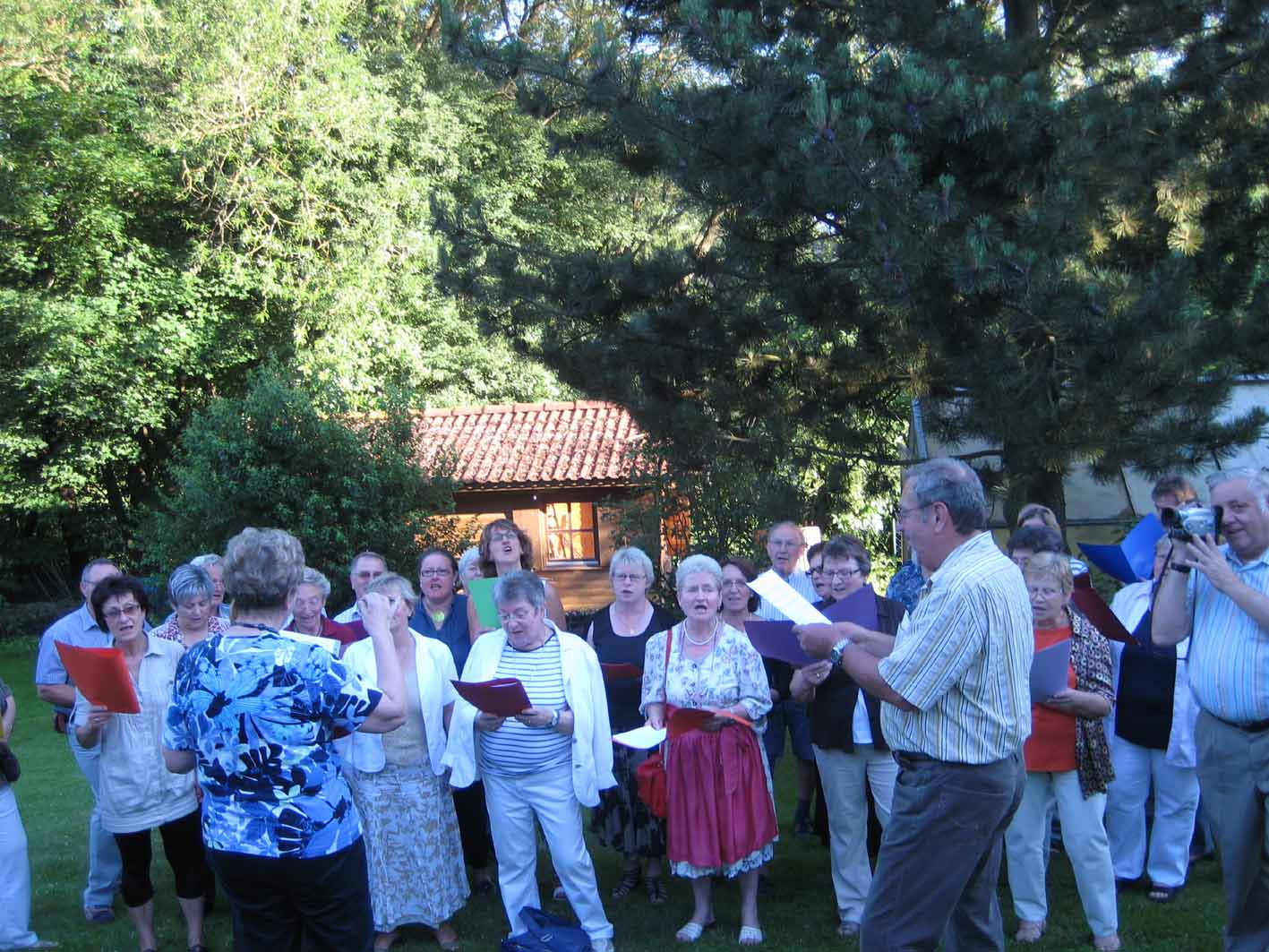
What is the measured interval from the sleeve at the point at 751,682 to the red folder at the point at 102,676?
2.83m

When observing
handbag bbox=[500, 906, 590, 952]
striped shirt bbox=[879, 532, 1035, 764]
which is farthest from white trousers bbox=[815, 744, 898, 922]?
striped shirt bbox=[879, 532, 1035, 764]

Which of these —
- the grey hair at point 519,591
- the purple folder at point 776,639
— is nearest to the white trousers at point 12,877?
the grey hair at point 519,591

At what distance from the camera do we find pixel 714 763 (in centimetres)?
581

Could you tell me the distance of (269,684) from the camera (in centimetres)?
349

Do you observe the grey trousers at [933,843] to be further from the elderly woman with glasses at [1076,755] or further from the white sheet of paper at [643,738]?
the white sheet of paper at [643,738]

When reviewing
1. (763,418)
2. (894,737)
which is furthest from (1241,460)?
(894,737)

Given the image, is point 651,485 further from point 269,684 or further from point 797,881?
point 269,684

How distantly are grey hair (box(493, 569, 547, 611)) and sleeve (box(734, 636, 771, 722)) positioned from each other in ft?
3.43

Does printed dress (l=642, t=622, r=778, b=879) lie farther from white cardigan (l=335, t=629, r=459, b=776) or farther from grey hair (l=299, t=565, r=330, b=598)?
grey hair (l=299, t=565, r=330, b=598)

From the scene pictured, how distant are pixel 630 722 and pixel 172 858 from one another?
8.42ft

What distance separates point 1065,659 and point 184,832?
416cm

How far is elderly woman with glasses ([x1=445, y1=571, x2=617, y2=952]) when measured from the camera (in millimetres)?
5613

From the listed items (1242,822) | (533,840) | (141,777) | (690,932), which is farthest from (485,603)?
(1242,822)

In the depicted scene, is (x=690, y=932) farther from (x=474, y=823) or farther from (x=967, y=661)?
(x=967, y=661)
